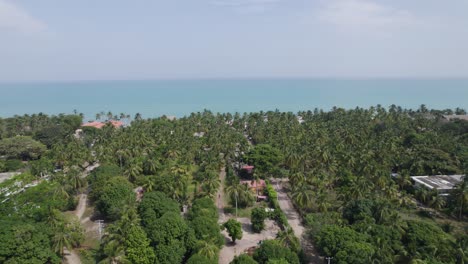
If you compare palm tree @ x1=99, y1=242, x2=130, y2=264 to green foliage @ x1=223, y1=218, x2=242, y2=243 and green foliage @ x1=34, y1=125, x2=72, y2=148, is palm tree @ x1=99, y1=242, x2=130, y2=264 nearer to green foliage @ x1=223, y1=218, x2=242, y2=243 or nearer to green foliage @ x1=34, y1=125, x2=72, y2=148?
green foliage @ x1=223, y1=218, x2=242, y2=243

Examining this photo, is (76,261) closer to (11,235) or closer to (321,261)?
(11,235)

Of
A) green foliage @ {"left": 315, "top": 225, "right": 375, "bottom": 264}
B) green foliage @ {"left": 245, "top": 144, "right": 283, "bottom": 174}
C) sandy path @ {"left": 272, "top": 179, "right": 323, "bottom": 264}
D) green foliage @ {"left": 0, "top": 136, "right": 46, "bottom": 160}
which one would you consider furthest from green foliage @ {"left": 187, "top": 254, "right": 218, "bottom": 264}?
green foliage @ {"left": 0, "top": 136, "right": 46, "bottom": 160}

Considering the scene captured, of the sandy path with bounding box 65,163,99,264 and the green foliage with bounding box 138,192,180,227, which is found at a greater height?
the green foliage with bounding box 138,192,180,227

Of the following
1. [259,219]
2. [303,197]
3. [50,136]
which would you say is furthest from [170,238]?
[50,136]

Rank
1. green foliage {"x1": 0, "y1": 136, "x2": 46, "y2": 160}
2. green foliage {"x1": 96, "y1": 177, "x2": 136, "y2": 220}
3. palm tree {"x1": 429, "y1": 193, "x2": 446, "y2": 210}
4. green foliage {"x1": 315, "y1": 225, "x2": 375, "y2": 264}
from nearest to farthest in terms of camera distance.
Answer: green foliage {"x1": 315, "y1": 225, "x2": 375, "y2": 264}, green foliage {"x1": 96, "y1": 177, "x2": 136, "y2": 220}, palm tree {"x1": 429, "y1": 193, "x2": 446, "y2": 210}, green foliage {"x1": 0, "y1": 136, "x2": 46, "y2": 160}

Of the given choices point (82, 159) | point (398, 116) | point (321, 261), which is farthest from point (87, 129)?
point (398, 116)

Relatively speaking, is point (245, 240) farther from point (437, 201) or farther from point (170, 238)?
point (437, 201)

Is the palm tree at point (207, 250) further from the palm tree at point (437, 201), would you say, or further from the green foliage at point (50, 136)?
the green foliage at point (50, 136)

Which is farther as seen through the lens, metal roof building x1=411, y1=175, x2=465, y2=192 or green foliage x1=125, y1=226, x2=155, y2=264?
metal roof building x1=411, y1=175, x2=465, y2=192
